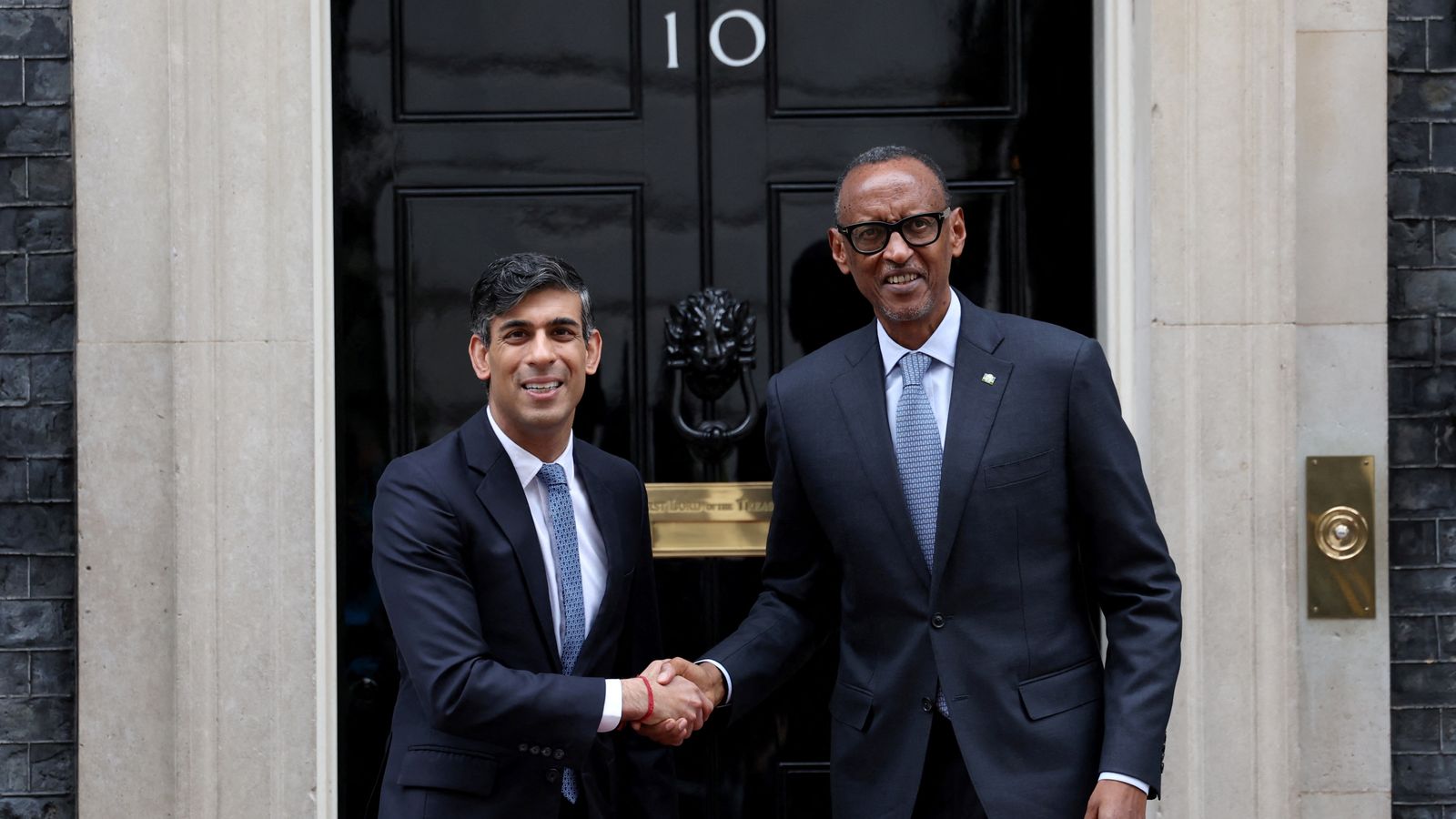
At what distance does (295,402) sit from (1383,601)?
2.91 meters

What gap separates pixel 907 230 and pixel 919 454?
0.45 metres

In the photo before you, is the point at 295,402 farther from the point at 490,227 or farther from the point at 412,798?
the point at 412,798

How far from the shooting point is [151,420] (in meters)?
3.72

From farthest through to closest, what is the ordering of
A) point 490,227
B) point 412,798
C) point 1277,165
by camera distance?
point 490,227
point 1277,165
point 412,798

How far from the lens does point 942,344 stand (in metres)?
2.93

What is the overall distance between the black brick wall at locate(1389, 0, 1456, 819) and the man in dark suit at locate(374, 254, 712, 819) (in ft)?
6.86

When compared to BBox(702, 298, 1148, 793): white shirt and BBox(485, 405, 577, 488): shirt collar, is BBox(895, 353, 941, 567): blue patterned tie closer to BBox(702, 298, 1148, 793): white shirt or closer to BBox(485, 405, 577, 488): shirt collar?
BBox(702, 298, 1148, 793): white shirt

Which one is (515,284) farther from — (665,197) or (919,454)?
(665,197)

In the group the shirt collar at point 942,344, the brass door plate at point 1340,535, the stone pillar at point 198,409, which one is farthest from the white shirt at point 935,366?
the stone pillar at point 198,409

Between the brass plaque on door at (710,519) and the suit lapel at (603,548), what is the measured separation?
0.93m

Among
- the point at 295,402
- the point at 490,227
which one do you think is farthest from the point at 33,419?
the point at 490,227

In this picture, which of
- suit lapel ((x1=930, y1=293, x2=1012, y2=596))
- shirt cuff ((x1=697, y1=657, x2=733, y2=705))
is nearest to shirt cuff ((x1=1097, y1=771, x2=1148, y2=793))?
suit lapel ((x1=930, y1=293, x2=1012, y2=596))

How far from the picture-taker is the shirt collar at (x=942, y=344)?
2928 mm

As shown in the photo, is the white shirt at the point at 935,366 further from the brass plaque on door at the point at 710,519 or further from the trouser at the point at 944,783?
the brass plaque on door at the point at 710,519
